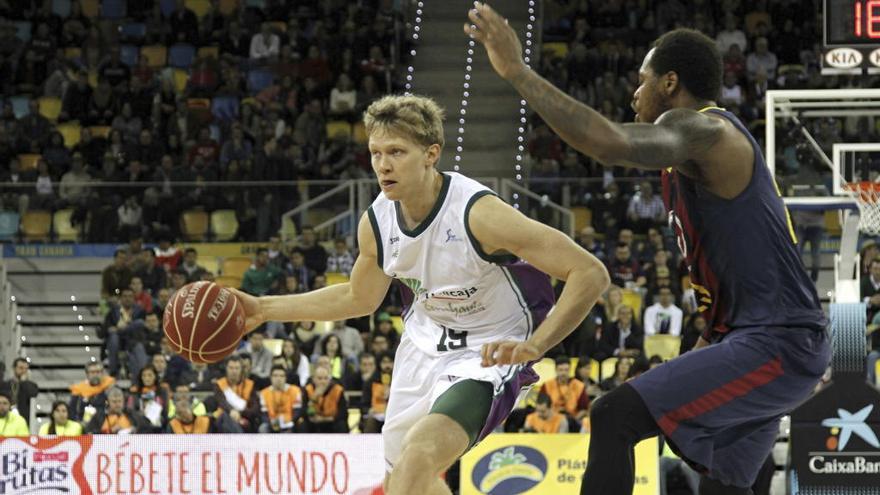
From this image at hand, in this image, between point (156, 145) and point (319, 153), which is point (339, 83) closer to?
point (319, 153)

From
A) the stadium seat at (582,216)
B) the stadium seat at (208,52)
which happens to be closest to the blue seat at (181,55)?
the stadium seat at (208,52)

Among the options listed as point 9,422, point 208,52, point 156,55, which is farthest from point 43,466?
point 156,55

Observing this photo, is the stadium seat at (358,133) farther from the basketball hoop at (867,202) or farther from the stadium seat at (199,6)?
the basketball hoop at (867,202)

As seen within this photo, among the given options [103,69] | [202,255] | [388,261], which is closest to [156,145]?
[103,69]

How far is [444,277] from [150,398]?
31.2 feet

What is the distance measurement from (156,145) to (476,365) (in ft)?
50.3

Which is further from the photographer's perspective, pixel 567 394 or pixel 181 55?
pixel 181 55

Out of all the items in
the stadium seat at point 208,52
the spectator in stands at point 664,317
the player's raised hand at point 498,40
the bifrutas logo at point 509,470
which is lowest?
the bifrutas logo at point 509,470

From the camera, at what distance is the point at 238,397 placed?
14.6 metres

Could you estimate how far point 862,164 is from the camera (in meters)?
13.4

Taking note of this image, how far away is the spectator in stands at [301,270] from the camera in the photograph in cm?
1648

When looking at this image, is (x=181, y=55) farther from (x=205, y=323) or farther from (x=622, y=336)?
(x=205, y=323)

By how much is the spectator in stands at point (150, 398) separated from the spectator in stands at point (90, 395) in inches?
11.6

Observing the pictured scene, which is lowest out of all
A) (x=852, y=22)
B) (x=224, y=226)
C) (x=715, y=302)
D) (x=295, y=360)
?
(x=295, y=360)
